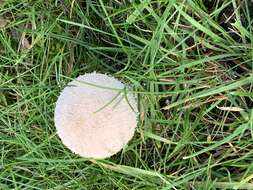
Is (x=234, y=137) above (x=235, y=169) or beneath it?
above

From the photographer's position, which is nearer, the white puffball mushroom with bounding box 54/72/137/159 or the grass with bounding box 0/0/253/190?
the white puffball mushroom with bounding box 54/72/137/159

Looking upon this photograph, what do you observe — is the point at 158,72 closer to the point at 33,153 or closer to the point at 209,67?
the point at 209,67

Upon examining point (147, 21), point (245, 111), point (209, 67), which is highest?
point (147, 21)

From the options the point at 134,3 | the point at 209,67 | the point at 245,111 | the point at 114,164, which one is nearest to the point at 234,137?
the point at 245,111

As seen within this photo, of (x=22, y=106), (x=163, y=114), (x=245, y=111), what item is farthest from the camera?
(x=22, y=106)

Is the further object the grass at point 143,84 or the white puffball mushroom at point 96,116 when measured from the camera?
the grass at point 143,84
